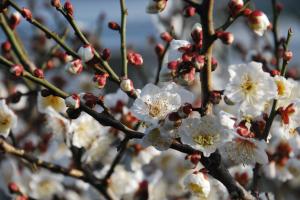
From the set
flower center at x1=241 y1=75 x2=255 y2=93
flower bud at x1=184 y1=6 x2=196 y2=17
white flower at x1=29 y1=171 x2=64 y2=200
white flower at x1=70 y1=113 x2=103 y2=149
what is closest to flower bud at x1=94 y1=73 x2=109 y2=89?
flower bud at x1=184 y1=6 x2=196 y2=17

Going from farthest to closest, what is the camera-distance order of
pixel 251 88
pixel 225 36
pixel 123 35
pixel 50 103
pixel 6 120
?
1. pixel 50 103
2. pixel 6 120
3. pixel 123 35
4. pixel 251 88
5. pixel 225 36

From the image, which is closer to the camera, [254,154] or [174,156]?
[254,154]

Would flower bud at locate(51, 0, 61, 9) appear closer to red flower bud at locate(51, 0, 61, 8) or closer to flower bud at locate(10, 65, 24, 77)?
red flower bud at locate(51, 0, 61, 8)

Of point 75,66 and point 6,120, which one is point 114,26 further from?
point 6,120

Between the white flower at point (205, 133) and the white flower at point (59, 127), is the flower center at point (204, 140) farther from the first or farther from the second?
the white flower at point (59, 127)

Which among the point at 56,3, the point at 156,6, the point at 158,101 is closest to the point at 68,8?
the point at 56,3

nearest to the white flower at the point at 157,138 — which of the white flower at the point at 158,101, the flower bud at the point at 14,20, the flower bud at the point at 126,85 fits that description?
the white flower at the point at 158,101

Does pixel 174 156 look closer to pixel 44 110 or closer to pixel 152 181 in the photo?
pixel 152 181

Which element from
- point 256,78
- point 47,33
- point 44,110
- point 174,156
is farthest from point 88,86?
point 256,78
